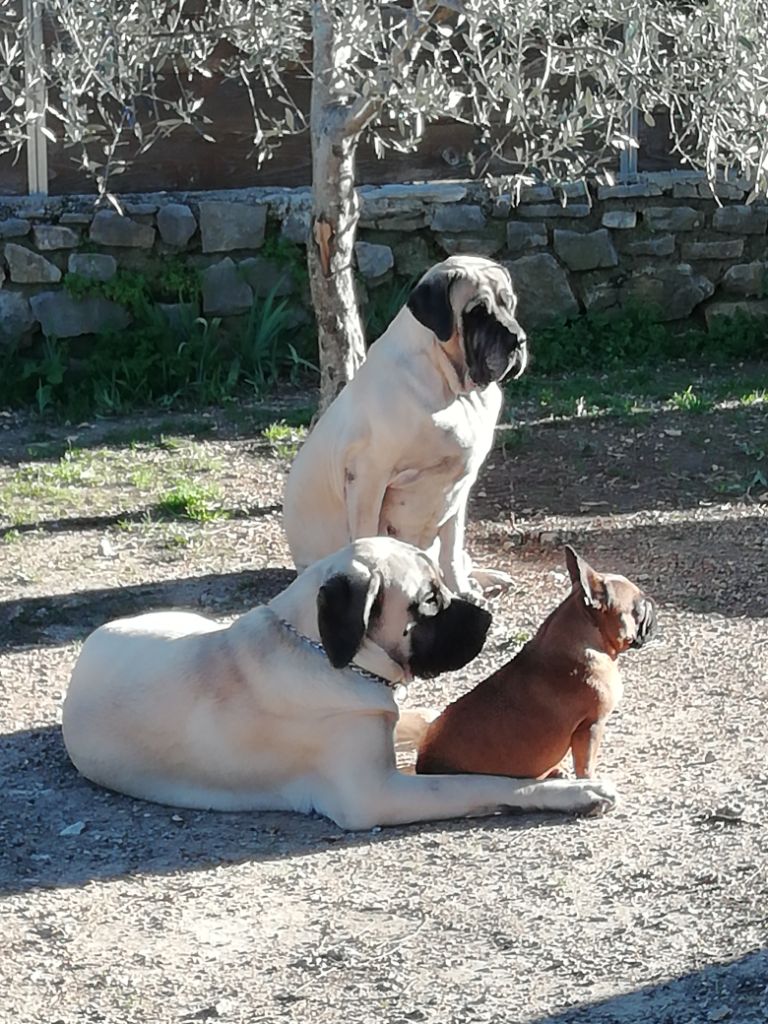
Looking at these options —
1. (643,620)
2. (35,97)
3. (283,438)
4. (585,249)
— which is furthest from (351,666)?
(585,249)

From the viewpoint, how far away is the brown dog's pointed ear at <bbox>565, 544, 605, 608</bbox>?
4539 mm

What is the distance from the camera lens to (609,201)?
11.0 metres

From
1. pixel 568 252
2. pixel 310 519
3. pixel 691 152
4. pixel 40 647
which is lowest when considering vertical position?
pixel 40 647

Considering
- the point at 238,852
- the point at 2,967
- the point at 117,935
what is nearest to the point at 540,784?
the point at 238,852

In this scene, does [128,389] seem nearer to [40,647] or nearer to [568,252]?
[568,252]

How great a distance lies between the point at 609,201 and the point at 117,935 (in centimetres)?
801

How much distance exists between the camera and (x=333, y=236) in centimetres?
749

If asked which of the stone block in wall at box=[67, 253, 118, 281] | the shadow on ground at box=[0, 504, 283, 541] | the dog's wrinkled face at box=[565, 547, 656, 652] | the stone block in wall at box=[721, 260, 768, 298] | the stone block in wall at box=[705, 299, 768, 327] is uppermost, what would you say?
the stone block in wall at box=[67, 253, 118, 281]

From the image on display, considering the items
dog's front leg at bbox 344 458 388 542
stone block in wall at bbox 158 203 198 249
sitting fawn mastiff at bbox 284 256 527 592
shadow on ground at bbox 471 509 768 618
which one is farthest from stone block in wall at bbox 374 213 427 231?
dog's front leg at bbox 344 458 388 542

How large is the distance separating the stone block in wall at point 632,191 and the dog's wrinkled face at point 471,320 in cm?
536

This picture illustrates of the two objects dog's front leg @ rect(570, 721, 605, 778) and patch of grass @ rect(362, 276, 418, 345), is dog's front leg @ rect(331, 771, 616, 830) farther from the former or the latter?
patch of grass @ rect(362, 276, 418, 345)

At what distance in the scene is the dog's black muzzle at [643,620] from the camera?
465 centimetres

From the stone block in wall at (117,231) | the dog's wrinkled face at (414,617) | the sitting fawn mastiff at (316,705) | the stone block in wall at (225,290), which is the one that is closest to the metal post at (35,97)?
the stone block in wall at (117,231)

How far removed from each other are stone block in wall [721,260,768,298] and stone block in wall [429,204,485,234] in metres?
1.84
